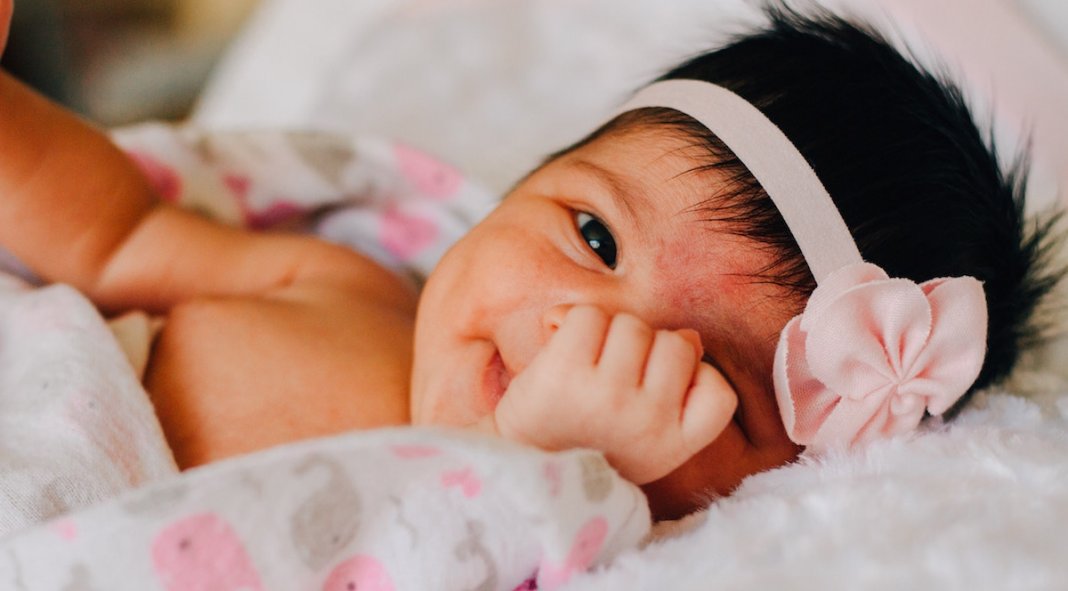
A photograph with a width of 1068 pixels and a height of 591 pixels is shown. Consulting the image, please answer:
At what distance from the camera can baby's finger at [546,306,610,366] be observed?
702 millimetres

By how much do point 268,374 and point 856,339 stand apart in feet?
1.98

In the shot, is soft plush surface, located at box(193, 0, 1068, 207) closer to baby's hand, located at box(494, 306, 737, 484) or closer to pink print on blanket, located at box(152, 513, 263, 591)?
baby's hand, located at box(494, 306, 737, 484)

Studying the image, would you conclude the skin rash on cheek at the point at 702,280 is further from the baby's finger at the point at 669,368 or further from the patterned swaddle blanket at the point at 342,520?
the patterned swaddle blanket at the point at 342,520

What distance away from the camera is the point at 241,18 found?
2.37 meters

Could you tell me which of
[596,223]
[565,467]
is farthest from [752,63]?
[565,467]

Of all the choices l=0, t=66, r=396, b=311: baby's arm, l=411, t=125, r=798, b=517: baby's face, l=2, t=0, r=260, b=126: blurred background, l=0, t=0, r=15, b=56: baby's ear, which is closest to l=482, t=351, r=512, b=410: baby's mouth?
l=411, t=125, r=798, b=517: baby's face

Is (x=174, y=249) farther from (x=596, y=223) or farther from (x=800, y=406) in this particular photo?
(x=800, y=406)

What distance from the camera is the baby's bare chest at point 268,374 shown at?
0.93 m

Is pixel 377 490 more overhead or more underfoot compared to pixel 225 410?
more overhead

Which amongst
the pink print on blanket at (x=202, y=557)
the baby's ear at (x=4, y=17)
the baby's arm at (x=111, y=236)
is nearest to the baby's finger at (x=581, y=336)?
the pink print on blanket at (x=202, y=557)

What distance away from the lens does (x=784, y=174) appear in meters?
0.83

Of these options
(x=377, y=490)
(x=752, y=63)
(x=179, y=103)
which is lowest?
(x=179, y=103)

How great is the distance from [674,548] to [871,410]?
22 centimetres

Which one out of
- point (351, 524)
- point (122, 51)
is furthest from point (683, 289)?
point (122, 51)
